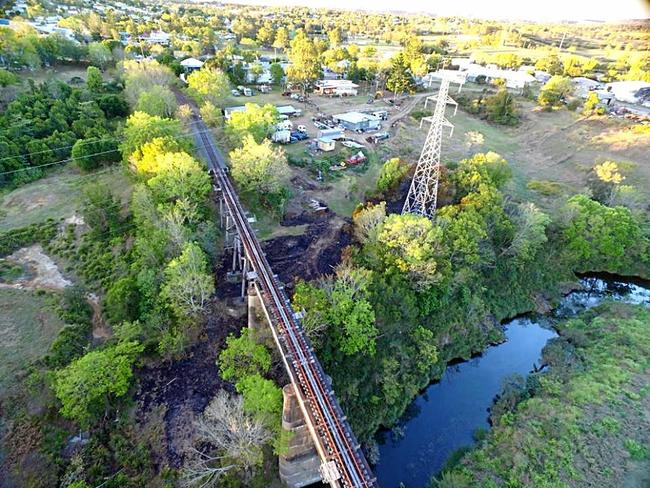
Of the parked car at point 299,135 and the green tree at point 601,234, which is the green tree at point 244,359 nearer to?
the green tree at point 601,234

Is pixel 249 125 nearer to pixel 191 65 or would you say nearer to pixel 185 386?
pixel 185 386

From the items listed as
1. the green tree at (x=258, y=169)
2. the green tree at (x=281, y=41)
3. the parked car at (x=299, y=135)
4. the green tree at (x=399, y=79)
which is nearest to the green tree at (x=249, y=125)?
the green tree at (x=258, y=169)

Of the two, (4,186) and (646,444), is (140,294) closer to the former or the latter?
(4,186)

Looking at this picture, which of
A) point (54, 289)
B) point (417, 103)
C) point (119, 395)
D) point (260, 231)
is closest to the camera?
point (119, 395)

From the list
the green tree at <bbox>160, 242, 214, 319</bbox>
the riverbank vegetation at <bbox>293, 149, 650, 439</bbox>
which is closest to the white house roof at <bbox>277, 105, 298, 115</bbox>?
the riverbank vegetation at <bbox>293, 149, 650, 439</bbox>

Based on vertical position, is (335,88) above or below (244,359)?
above

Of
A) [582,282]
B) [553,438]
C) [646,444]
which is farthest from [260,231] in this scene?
[582,282]

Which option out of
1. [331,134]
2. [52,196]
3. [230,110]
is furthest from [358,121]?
[52,196]

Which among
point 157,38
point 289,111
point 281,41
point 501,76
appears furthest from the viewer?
point 281,41
